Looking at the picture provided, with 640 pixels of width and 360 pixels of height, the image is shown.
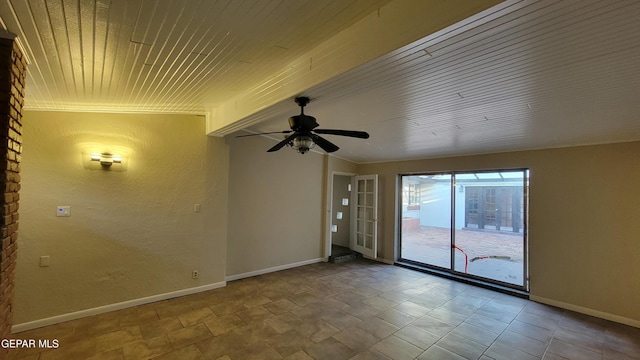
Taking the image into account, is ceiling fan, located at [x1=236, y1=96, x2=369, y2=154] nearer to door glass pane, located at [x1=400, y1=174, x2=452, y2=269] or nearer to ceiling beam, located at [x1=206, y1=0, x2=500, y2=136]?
ceiling beam, located at [x1=206, y1=0, x2=500, y2=136]

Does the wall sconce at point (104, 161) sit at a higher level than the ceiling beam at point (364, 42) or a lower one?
lower

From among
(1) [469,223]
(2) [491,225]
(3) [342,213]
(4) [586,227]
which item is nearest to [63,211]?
(3) [342,213]

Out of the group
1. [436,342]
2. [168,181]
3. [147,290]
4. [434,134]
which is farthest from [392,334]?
[168,181]

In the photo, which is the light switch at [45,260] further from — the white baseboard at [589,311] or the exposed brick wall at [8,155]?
the white baseboard at [589,311]

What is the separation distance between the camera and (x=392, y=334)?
3.21 m

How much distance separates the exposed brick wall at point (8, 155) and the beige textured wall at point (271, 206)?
277 centimetres

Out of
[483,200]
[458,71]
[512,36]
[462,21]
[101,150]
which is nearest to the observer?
[462,21]

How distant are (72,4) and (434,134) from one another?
13.2 ft

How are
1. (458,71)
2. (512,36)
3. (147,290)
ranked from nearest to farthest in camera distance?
(512,36) < (458,71) < (147,290)

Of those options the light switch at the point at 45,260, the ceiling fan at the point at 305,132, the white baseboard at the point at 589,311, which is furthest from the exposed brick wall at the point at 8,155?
the white baseboard at the point at 589,311

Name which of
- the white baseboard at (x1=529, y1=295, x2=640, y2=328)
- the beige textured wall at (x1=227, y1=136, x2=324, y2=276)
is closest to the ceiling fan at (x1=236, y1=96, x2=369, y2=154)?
the beige textured wall at (x1=227, y1=136, x2=324, y2=276)

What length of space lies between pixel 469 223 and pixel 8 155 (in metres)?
6.56

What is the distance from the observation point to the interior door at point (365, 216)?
261 inches

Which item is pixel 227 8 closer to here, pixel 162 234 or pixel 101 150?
pixel 101 150
